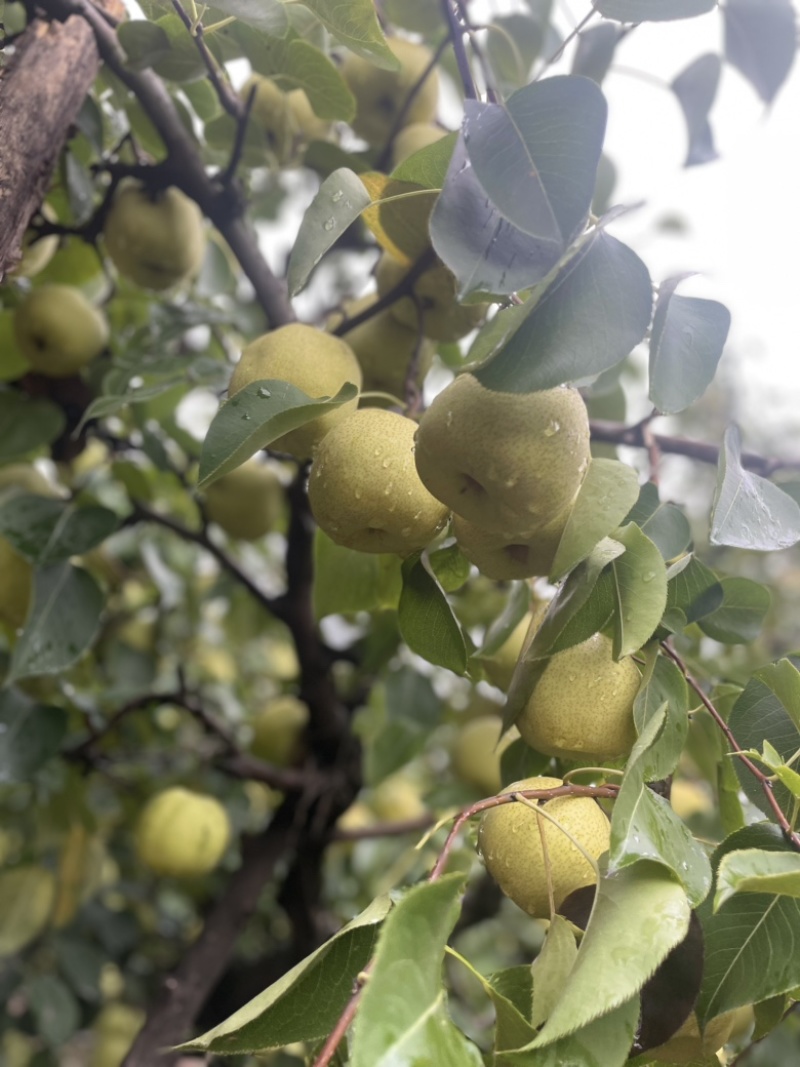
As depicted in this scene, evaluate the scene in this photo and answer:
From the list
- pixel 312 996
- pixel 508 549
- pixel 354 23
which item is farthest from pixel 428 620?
pixel 354 23

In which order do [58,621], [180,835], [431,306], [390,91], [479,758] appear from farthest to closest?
1. [479,758]
2. [180,835]
3. [390,91]
4. [58,621]
5. [431,306]

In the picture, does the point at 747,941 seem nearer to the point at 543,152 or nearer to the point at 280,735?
the point at 543,152

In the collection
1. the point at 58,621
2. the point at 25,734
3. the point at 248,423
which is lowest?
the point at 25,734

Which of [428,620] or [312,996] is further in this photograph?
[428,620]

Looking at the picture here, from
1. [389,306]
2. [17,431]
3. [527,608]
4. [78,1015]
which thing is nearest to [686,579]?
[527,608]

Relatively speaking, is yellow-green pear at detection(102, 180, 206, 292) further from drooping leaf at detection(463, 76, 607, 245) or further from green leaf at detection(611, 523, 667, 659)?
green leaf at detection(611, 523, 667, 659)

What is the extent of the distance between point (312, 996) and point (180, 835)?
1.00 meters

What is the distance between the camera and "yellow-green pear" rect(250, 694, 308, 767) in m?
1.64

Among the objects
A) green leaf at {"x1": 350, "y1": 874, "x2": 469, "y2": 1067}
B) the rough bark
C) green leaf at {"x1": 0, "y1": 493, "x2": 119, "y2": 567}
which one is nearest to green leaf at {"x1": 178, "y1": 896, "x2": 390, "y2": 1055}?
green leaf at {"x1": 350, "y1": 874, "x2": 469, "y2": 1067}

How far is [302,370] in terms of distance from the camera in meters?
0.76

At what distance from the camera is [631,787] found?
0.51 m

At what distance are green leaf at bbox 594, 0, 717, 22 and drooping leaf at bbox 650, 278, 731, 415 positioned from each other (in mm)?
200

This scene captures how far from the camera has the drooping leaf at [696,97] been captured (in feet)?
3.81

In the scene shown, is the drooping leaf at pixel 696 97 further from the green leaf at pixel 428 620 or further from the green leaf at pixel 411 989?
the green leaf at pixel 411 989
